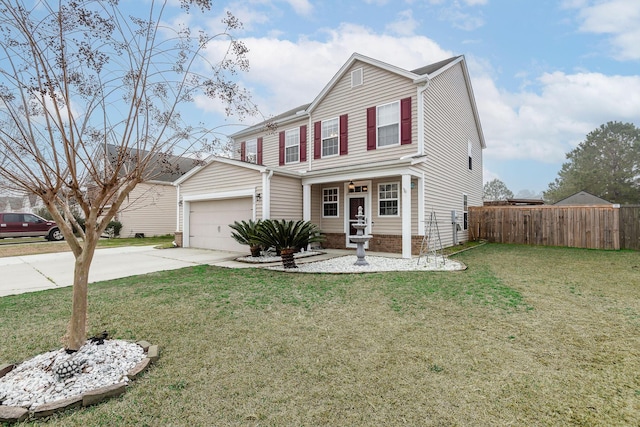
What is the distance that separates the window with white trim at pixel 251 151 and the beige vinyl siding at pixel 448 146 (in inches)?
318

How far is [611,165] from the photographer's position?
96.7 ft

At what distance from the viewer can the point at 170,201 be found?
19.8 meters

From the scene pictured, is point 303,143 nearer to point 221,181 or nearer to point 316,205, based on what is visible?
point 316,205

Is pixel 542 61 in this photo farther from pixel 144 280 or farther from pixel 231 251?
pixel 144 280

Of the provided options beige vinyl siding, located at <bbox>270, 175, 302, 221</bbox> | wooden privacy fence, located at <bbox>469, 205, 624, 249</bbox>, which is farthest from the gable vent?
wooden privacy fence, located at <bbox>469, 205, 624, 249</bbox>

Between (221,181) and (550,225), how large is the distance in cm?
1321

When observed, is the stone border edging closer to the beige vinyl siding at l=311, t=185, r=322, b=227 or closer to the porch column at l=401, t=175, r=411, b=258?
the porch column at l=401, t=175, r=411, b=258

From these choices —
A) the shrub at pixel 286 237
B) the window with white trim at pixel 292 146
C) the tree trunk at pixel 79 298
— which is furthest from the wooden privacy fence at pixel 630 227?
the tree trunk at pixel 79 298

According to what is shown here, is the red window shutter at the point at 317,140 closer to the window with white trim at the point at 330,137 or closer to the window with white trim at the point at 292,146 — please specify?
the window with white trim at the point at 330,137

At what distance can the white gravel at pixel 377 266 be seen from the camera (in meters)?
7.13

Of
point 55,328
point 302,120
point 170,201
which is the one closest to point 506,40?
point 302,120

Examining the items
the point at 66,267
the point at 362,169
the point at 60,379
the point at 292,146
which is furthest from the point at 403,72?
the point at 66,267

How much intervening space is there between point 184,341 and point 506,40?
14.9 m

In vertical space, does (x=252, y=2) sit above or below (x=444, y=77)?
below
